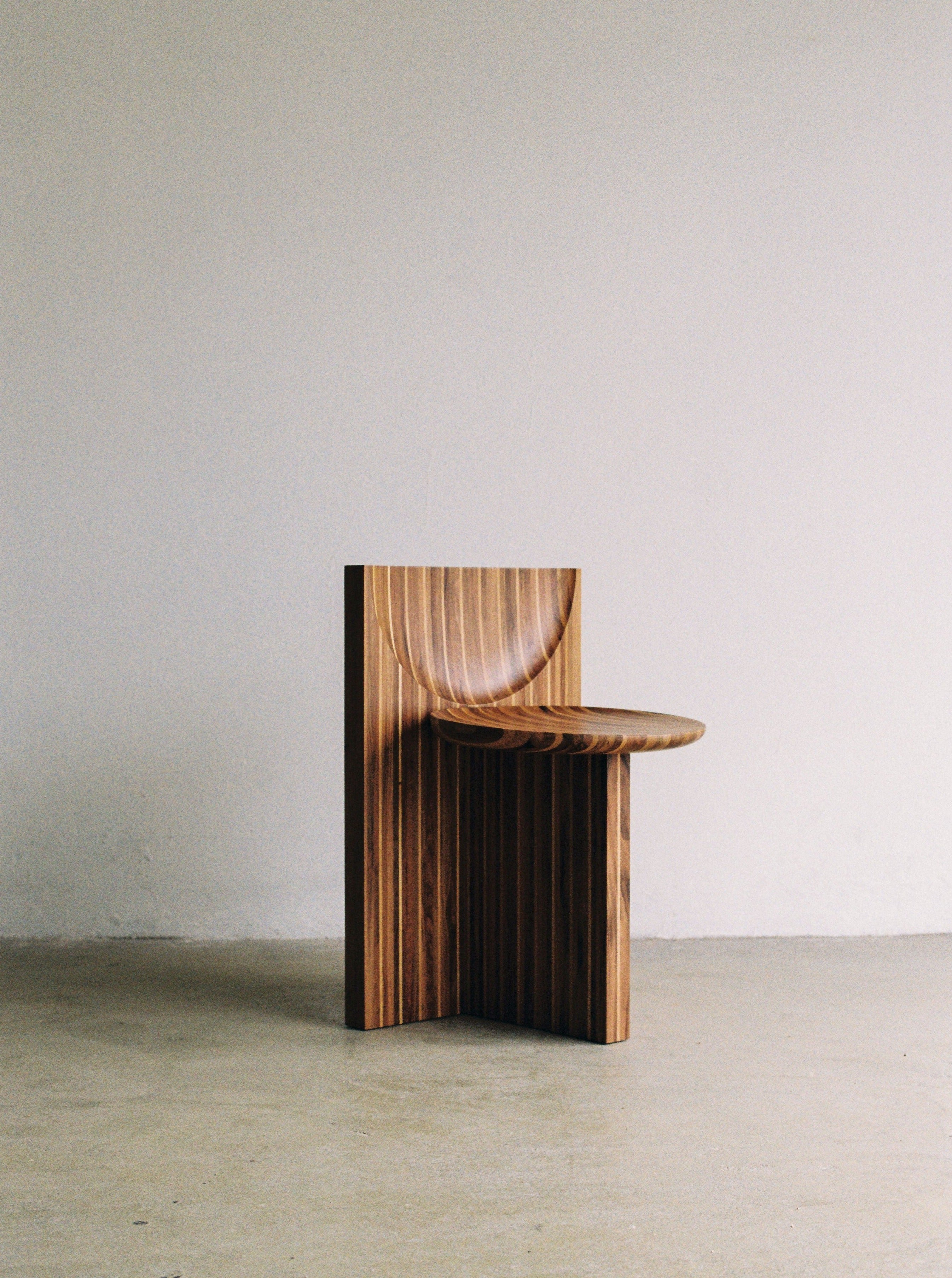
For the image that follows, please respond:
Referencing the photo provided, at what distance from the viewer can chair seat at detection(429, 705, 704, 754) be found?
8.33 ft

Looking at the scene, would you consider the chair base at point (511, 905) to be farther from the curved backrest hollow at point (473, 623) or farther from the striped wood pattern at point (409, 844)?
the curved backrest hollow at point (473, 623)

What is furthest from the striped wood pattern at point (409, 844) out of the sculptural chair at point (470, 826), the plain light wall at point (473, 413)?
the plain light wall at point (473, 413)

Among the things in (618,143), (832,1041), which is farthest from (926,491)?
(832,1041)

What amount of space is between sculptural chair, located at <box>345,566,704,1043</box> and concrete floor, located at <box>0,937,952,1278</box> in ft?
0.35

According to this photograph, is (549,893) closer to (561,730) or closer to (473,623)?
(561,730)

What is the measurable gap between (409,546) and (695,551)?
0.81 metres

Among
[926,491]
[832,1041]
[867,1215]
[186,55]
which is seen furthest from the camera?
[926,491]

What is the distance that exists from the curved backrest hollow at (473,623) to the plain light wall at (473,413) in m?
0.63

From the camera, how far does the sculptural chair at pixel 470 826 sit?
2.72 meters

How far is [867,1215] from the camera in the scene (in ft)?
6.34

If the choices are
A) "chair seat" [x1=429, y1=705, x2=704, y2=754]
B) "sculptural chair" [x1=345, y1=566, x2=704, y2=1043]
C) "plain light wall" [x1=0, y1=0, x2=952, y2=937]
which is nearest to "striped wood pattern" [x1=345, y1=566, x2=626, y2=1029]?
"sculptural chair" [x1=345, y1=566, x2=704, y2=1043]

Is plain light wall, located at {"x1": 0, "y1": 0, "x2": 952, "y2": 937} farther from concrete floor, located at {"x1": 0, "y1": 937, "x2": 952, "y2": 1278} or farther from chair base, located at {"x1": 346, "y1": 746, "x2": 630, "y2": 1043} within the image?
chair base, located at {"x1": 346, "y1": 746, "x2": 630, "y2": 1043}

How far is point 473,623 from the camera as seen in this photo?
9.76 feet

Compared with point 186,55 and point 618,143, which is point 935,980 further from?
point 186,55
